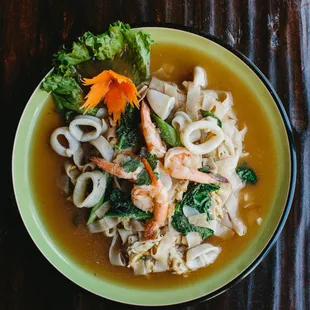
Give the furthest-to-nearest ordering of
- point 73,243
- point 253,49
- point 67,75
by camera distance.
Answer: point 253,49
point 73,243
point 67,75

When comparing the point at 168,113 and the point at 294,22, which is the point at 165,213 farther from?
the point at 294,22

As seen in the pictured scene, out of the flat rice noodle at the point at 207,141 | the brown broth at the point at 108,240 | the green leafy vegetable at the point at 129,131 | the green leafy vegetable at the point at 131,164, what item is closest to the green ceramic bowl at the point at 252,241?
the brown broth at the point at 108,240

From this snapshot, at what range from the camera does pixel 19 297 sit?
121 inches

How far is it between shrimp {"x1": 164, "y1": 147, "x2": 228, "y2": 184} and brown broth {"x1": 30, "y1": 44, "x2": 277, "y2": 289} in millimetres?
412

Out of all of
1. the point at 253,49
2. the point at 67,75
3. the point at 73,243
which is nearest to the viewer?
the point at 67,75

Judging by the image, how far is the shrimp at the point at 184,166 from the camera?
2.73 meters

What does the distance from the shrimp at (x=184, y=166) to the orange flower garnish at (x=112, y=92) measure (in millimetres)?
362

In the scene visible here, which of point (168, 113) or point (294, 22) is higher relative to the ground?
point (294, 22)

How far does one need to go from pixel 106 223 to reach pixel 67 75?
917mm

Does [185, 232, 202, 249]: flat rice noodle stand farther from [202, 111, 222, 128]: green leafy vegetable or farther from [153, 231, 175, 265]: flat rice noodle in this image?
[202, 111, 222, 128]: green leafy vegetable

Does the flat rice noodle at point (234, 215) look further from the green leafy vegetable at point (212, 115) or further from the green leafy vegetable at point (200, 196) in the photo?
the green leafy vegetable at point (212, 115)

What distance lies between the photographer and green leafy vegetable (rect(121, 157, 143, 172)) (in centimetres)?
274

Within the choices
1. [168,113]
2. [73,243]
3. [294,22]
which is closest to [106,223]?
[73,243]

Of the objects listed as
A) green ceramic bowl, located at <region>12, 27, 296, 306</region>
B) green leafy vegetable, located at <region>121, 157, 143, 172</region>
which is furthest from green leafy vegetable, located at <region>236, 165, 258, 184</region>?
green leafy vegetable, located at <region>121, 157, 143, 172</region>
